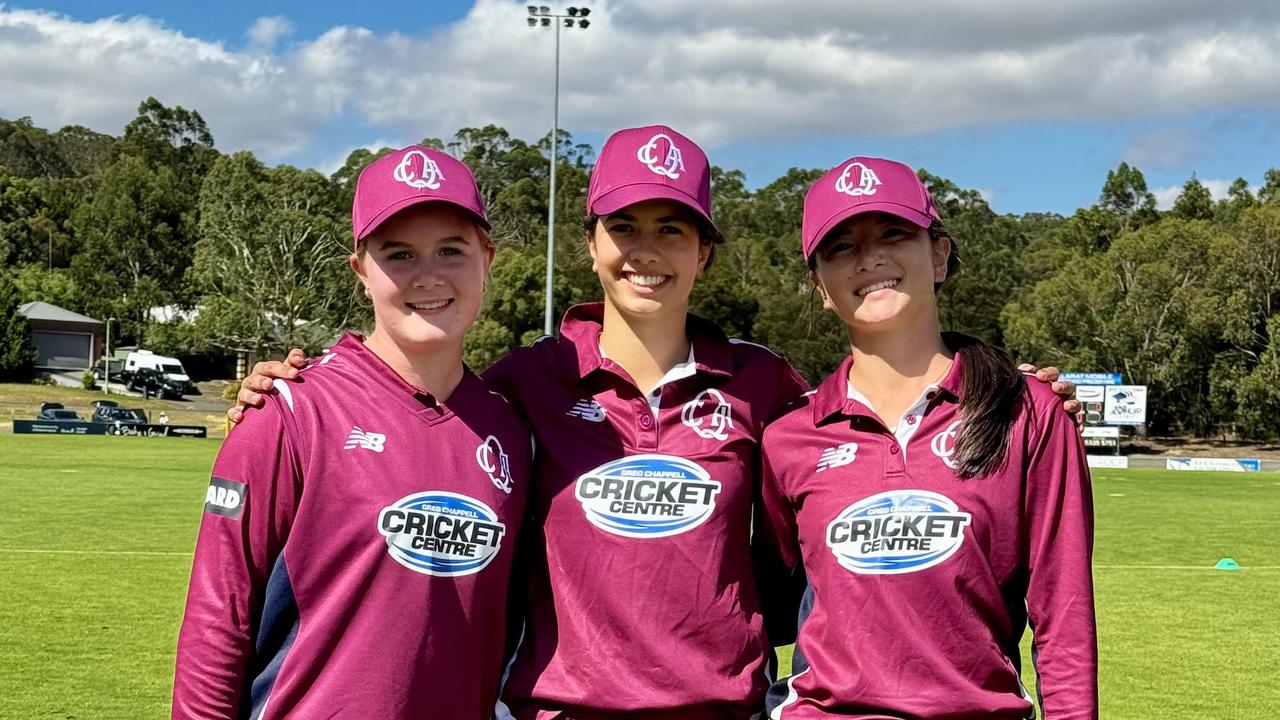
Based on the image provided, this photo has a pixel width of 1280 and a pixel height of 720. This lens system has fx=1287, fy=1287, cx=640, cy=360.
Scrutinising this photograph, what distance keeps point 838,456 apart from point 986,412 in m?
0.40

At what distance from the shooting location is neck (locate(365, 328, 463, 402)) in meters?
3.36

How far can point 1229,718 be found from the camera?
804cm

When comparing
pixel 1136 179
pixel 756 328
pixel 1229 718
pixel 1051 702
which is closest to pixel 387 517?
pixel 1051 702

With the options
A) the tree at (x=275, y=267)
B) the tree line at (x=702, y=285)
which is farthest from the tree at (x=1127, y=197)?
the tree at (x=275, y=267)

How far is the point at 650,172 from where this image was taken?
361 centimetres

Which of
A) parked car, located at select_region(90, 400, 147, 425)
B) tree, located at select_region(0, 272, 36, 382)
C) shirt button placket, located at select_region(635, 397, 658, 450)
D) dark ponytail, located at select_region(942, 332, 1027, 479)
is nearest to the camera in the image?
dark ponytail, located at select_region(942, 332, 1027, 479)

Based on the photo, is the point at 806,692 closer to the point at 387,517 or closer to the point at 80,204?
the point at 387,517

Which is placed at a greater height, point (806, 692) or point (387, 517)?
point (387, 517)

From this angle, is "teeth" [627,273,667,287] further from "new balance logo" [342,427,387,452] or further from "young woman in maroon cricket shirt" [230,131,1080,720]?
"new balance logo" [342,427,387,452]

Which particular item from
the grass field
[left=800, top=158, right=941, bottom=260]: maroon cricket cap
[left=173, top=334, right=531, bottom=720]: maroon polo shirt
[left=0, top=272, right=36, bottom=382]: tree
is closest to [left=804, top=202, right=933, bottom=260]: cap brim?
[left=800, top=158, right=941, bottom=260]: maroon cricket cap

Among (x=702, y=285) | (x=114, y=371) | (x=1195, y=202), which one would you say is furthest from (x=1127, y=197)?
(x=114, y=371)

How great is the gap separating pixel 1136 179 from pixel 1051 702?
A: 7244 cm

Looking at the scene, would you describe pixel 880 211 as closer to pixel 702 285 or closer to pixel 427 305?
pixel 427 305

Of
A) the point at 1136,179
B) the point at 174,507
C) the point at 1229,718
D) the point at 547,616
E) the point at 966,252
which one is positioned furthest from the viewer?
the point at 966,252
